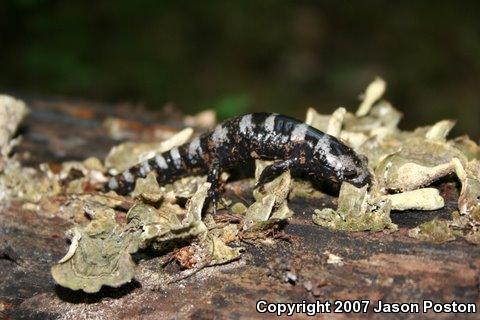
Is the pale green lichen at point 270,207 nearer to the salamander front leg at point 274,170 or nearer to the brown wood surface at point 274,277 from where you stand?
the brown wood surface at point 274,277

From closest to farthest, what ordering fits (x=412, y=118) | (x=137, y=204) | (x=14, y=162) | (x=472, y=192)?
(x=472, y=192) < (x=137, y=204) < (x=14, y=162) < (x=412, y=118)

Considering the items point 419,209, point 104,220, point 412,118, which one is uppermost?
point 412,118

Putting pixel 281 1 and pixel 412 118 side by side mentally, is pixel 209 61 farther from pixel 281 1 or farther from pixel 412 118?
pixel 412 118

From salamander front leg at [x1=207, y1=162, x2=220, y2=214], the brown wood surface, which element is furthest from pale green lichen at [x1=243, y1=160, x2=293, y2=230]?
salamander front leg at [x1=207, y1=162, x2=220, y2=214]

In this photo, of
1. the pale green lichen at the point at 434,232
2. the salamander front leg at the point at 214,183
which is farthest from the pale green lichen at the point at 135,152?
the pale green lichen at the point at 434,232

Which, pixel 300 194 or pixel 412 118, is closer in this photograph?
pixel 300 194

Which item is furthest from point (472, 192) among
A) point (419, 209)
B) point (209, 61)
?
point (209, 61)
